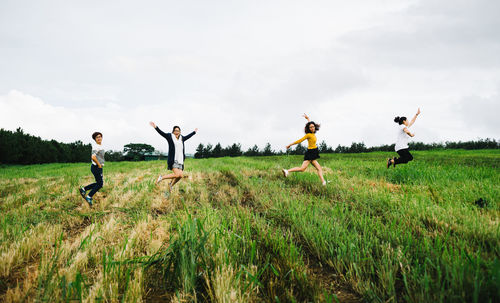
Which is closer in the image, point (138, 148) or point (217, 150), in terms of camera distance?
point (217, 150)

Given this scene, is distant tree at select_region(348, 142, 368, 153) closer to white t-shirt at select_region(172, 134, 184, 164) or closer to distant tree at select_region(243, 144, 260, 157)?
distant tree at select_region(243, 144, 260, 157)

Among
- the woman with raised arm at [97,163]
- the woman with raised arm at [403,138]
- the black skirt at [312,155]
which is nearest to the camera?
the woman with raised arm at [97,163]

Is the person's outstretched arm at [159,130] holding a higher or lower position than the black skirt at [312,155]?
higher

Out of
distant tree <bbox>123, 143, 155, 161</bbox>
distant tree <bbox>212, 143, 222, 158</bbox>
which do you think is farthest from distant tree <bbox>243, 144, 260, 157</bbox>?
distant tree <bbox>123, 143, 155, 161</bbox>

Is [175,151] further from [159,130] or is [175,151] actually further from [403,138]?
[403,138]

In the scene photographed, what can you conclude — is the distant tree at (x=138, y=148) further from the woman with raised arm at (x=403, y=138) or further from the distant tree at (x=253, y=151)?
the woman with raised arm at (x=403, y=138)

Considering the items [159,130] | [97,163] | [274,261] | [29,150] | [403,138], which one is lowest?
[274,261]

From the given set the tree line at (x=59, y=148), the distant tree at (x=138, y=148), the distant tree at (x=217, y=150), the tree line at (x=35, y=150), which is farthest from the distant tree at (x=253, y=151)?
the distant tree at (x=138, y=148)

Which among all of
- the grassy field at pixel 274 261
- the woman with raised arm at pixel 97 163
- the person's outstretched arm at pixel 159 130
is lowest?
the grassy field at pixel 274 261

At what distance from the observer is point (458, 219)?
2539mm

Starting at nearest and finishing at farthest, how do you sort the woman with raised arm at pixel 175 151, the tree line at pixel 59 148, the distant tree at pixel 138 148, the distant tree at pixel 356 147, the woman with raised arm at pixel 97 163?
the woman with raised arm at pixel 97 163
the woman with raised arm at pixel 175 151
the tree line at pixel 59 148
the distant tree at pixel 356 147
the distant tree at pixel 138 148

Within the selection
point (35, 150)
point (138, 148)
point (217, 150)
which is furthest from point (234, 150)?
point (138, 148)

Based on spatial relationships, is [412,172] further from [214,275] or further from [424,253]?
[214,275]

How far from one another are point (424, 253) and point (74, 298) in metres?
2.80
